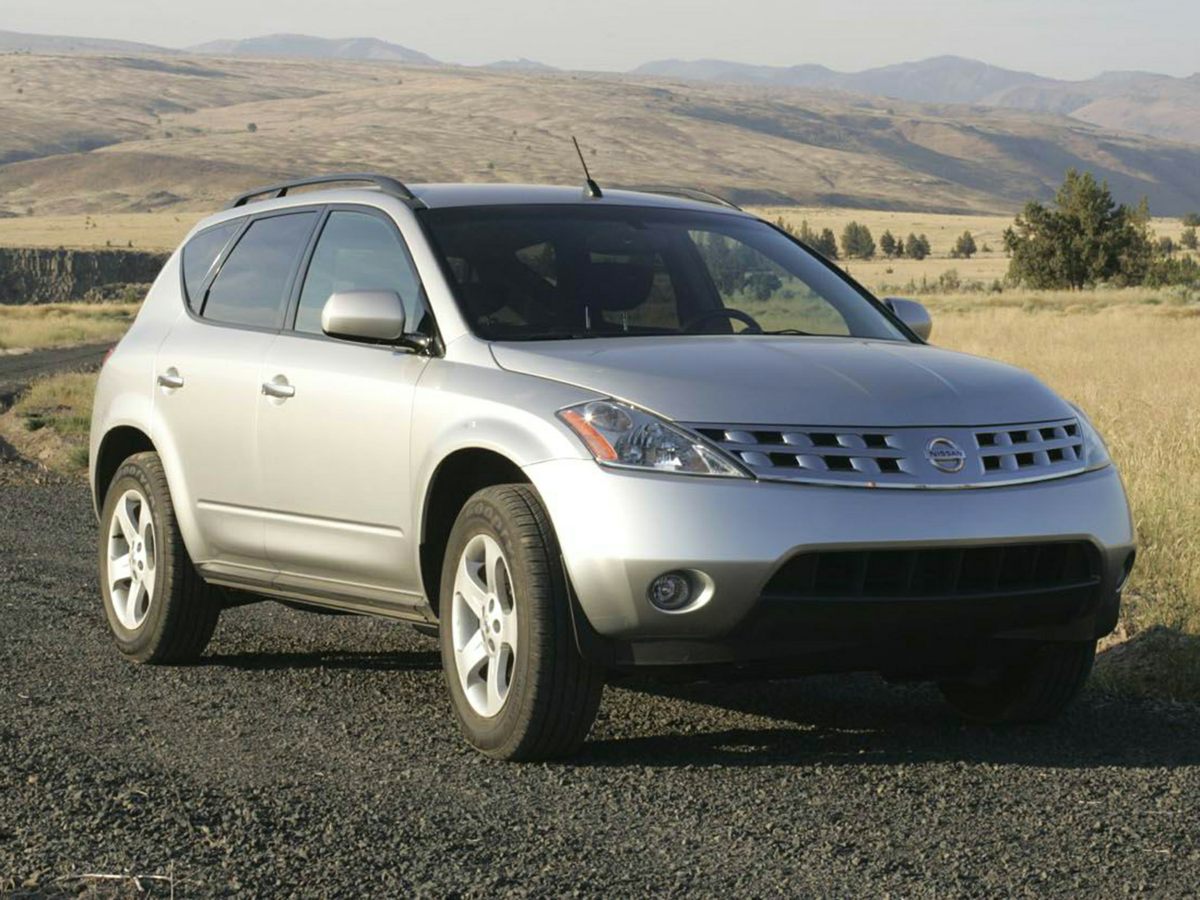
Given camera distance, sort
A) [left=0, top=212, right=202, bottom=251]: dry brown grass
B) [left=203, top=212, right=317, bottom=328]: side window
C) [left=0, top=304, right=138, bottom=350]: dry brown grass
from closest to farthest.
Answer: [left=203, top=212, right=317, bottom=328]: side window < [left=0, top=304, right=138, bottom=350]: dry brown grass < [left=0, top=212, right=202, bottom=251]: dry brown grass

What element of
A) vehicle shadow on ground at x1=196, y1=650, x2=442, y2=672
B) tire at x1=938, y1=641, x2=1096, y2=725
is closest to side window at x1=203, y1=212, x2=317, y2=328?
vehicle shadow on ground at x1=196, y1=650, x2=442, y2=672

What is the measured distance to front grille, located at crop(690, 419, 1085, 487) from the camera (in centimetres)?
460

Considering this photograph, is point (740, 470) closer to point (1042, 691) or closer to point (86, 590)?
point (1042, 691)

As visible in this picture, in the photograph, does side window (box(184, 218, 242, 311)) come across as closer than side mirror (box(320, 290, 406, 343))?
No

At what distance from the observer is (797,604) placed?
461cm

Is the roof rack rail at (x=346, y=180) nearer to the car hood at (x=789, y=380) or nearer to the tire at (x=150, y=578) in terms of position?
the car hood at (x=789, y=380)

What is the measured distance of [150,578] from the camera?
6.76 metres

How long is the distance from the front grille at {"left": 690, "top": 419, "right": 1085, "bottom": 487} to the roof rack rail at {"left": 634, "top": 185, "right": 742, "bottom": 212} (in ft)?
7.03

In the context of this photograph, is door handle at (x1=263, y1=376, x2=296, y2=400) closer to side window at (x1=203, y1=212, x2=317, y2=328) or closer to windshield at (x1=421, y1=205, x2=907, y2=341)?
side window at (x1=203, y1=212, x2=317, y2=328)

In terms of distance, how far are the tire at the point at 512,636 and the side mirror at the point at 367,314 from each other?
25.9 inches

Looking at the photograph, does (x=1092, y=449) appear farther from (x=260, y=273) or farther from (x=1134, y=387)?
(x=1134, y=387)

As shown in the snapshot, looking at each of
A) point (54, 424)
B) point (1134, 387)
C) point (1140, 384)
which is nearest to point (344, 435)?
point (1134, 387)

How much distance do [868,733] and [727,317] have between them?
1.42m

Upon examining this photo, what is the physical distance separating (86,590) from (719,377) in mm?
4611
